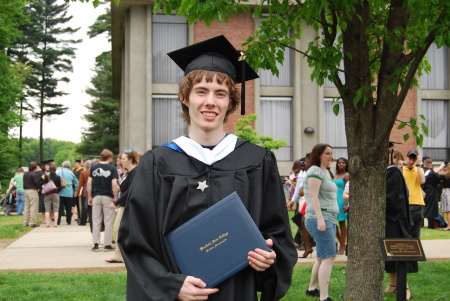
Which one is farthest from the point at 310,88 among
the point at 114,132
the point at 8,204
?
the point at 114,132

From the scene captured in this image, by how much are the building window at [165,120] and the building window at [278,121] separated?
12.4ft

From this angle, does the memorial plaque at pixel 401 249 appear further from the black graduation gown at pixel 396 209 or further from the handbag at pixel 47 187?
the handbag at pixel 47 187

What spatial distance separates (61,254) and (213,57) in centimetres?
976

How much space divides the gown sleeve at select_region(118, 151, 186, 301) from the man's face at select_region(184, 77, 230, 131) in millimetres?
342

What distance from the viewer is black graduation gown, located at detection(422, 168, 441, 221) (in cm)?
1678

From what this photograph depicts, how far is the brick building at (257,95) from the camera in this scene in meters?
26.3

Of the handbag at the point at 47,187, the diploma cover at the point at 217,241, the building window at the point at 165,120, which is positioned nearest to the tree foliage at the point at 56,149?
the building window at the point at 165,120

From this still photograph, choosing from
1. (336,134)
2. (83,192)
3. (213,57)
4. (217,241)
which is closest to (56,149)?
(336,134)

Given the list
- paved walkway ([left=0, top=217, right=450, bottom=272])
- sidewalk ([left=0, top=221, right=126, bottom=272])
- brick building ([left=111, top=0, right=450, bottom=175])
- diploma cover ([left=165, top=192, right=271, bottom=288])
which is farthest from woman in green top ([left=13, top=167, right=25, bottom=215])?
diploma cover ([left=165, top=192, right=271, bottom=288])

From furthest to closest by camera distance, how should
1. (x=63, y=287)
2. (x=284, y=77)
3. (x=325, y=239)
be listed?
(x=284, y=77) → (x=63, y=287) → (x=325, y=239)

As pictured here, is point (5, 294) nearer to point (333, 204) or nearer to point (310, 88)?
point (333, 204)

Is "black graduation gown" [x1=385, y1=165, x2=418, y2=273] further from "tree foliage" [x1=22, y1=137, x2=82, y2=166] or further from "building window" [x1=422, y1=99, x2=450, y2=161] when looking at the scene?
"tree foliage" [x1=22, y1=137, x2=82, y2=166]

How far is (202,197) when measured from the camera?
3156 millimetres

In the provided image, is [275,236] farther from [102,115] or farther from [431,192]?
[102,115]
